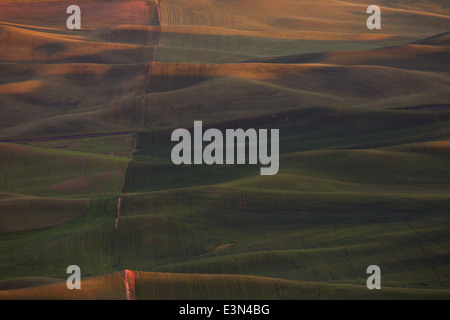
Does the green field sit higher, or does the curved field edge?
the green field

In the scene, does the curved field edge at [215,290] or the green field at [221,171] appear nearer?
the curved field edge at [215,290]

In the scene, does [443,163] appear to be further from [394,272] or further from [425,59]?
[425,59]

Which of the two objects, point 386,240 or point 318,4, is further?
point 318,4

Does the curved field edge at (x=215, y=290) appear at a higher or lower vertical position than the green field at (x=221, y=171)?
lower

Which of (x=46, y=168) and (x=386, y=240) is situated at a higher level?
(x=46, y=168)

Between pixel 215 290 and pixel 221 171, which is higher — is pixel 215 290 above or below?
below

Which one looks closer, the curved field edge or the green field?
the curved field edge

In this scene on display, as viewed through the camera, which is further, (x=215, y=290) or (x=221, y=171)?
(x=221, y=171)
